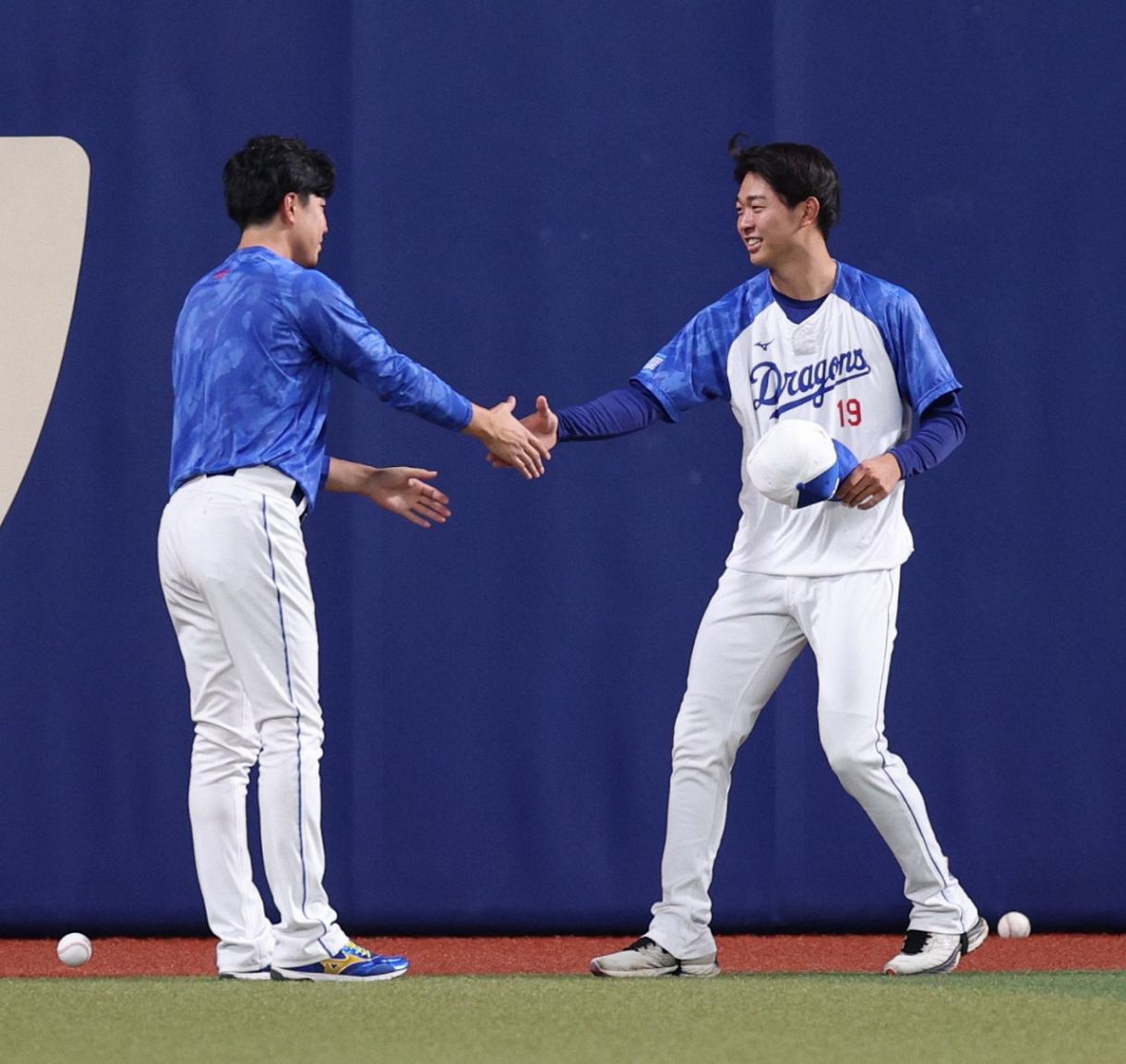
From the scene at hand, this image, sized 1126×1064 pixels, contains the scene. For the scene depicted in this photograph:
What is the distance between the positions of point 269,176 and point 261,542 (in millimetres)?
767

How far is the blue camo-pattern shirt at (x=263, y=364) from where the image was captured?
3654 millimetres

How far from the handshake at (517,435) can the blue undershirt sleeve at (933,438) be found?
760 mm

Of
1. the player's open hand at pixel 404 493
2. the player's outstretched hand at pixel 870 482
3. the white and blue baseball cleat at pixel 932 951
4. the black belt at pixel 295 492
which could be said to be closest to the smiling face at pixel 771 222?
the player's outstretched hand at pixel 870 482

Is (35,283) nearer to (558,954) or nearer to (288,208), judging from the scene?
(288,208)

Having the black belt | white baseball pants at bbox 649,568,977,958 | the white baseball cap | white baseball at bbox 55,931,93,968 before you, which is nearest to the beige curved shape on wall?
white baseball at bbox 55,931,93,968

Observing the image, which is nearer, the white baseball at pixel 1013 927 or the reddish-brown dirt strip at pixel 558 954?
the reddish-brown dirt strip at pixel 558 954

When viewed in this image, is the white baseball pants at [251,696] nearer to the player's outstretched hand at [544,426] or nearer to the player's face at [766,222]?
the player's outstretched hand at [544,426]

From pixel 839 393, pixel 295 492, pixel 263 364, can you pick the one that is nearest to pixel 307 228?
pixel 263 364

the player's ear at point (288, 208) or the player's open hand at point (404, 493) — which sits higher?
the player's ear at point (288, 208)

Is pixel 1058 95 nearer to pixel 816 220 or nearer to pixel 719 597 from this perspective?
pixel 816 220

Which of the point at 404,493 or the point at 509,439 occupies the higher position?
the point at 509,439

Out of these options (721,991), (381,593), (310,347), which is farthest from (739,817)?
(310,347)

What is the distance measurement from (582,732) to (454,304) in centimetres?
123

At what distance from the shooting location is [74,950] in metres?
4.48
